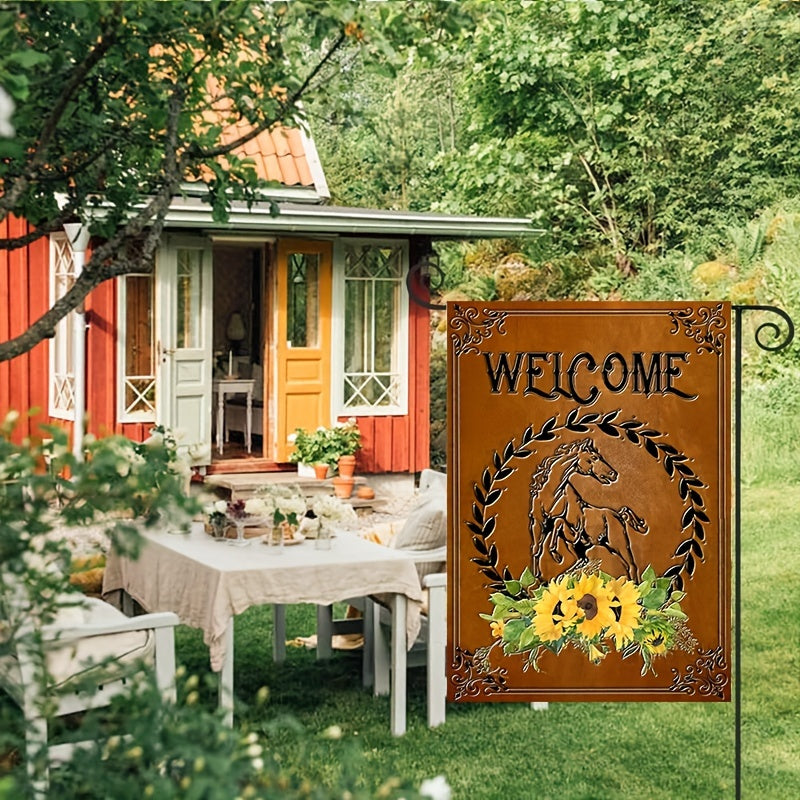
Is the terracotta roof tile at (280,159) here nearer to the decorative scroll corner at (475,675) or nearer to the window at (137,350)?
the window at (137,350)

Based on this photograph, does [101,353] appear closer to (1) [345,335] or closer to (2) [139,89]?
(1) [345,335]

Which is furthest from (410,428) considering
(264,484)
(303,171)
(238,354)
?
(303,171)

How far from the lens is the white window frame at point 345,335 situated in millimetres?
12039

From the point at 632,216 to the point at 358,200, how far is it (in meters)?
5.03

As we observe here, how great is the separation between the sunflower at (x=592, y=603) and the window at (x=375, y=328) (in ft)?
26.9

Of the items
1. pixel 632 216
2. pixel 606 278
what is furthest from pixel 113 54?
pixel 632 216

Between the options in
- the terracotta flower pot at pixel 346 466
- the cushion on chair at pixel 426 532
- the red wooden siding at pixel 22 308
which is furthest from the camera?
the terracotta flower pot at pixel 346 466

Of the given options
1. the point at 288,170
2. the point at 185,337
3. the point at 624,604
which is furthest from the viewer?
the point at 288,170

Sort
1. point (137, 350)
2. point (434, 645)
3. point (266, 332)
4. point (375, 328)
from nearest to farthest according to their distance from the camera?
point (434, 645) < point (137, 350) < point (266, 332) < point (375, 328)

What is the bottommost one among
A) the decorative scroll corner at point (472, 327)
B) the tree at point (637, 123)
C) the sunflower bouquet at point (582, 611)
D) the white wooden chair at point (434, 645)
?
the white wooden chair at point (434, 645)

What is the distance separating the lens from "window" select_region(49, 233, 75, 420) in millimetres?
11102

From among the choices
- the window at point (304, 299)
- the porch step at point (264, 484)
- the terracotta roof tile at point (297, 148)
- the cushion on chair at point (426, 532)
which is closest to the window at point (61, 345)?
the porch step at point (264, 484)

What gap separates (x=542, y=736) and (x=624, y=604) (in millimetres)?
2052

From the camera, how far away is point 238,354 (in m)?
14.2
